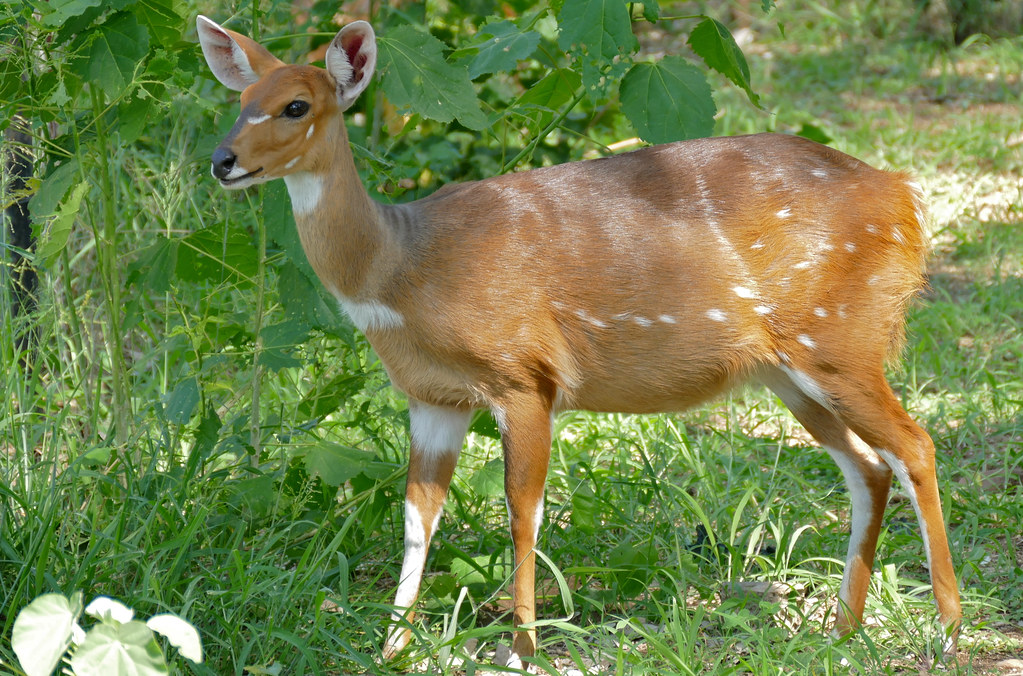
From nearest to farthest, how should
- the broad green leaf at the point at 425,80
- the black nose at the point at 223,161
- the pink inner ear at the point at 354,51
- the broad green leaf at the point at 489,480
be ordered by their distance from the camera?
1. the black nose at the point at 223,161
2. the pink inner ear at the point at 354,51
3. the broad green leaf at the point at 425,80
4. the broad green leaf at the point at 489,480

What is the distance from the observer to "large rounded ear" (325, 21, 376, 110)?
329 cm

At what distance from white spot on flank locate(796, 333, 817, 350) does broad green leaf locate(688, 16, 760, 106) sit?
79 centimetres

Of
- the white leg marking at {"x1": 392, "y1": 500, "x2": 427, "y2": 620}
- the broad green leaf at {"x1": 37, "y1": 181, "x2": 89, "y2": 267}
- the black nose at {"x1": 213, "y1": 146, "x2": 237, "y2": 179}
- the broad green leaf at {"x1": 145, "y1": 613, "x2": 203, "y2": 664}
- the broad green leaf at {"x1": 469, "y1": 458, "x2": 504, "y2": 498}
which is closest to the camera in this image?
the broad green leaf at {"x1": 145, "y1": 613, "x2": 203, "y2": 664}

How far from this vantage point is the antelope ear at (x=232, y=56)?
338 cm

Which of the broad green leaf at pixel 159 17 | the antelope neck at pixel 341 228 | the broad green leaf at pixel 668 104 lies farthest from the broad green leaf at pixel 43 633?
the broad green leaf at pixel 668 104

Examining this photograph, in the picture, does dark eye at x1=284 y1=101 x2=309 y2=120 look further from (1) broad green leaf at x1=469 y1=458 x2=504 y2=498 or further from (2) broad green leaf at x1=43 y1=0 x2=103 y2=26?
(1) broad green leaf at x1=469 y1=458 x2=504 y2=498

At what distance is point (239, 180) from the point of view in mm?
3146

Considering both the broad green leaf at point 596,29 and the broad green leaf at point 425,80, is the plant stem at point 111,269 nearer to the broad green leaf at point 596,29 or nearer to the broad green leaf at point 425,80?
the broad green leaf at point 425,80

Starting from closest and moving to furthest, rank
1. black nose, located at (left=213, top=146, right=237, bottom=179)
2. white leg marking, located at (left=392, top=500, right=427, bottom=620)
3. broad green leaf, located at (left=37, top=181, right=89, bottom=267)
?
black nose, located at (left=213, top=146, right=237, bottom=179) → broad green leaf, located at (left=37, top=181, right=89, bottom=267) → white leg marking, located at (left=392, top=500, right=427, bottom=620)

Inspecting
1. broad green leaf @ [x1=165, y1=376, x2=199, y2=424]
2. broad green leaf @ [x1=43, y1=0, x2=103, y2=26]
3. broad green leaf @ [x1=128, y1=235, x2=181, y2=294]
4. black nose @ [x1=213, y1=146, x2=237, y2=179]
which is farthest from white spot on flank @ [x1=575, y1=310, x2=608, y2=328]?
broad green leaf @ [x1=43, y1=0, x2=103, y2=26]

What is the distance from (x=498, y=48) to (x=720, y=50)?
72 centimetres

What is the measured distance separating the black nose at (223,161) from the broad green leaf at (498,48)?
0.94 metres

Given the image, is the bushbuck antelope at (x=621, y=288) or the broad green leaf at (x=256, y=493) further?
A: the broad green leaf at (x=256, y=493)

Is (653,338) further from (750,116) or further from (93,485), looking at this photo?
(750,116)
